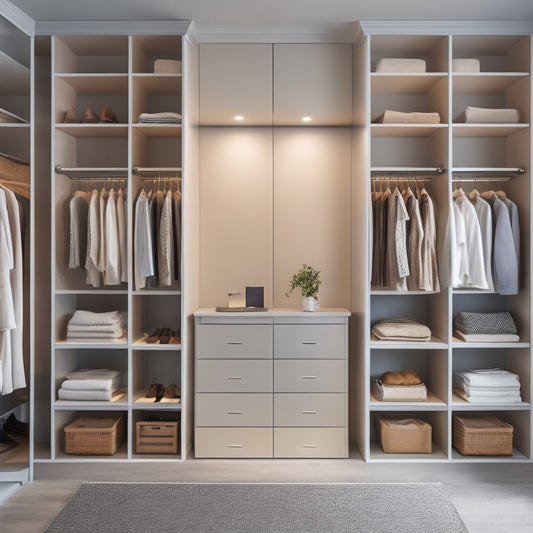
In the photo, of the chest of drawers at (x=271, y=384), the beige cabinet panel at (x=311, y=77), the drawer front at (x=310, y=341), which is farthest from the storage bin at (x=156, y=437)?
the beige cabinet panel at (x=311, y=77)

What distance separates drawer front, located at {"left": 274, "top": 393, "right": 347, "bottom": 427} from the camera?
3.91m

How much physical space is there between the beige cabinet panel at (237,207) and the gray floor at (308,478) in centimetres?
122

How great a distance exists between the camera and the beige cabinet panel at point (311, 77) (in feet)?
13.6

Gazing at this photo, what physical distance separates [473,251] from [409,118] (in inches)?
39.4

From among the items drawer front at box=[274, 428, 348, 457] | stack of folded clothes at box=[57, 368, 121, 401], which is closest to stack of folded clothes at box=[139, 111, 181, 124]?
stack of folded clothes at box=[57, 368, 121, 401]

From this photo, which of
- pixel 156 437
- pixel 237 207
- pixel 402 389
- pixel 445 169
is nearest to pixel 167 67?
pixel 237 207

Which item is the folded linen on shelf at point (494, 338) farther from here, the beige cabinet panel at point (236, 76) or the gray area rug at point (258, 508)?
the beige cabinet panel at point (236, 76)

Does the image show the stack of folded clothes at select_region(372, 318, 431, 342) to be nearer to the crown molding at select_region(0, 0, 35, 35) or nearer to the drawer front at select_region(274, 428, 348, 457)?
the drawer front at select_region(274, 428, 348, 457)

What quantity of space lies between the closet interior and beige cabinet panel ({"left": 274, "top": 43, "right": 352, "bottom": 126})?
1.69 m

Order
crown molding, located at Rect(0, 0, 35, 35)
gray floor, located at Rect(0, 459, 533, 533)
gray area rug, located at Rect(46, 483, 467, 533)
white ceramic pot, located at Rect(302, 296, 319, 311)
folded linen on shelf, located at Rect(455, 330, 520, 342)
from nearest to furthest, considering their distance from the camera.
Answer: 1. gray area rug, located at Rect(46, 483, 467, 533)
2. gray floor, located at Rect(0, 459, 533, 533)
3. crown molding, located at Rect(0, 0, 35, 35)
4. folded linen on shelf, located at Rect(455, 330, 520, 342)
5. white ceramic pot, located at Rect(302, 296, 319, 311)

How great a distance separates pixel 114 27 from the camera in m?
3.84

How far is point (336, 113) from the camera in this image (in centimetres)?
421

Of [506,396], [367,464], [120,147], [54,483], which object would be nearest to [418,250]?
[506,396]

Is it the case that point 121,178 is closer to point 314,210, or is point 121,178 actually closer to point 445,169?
point 314,210
